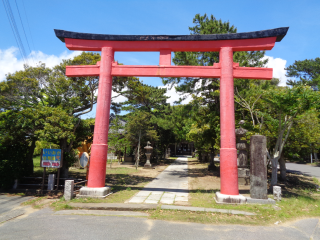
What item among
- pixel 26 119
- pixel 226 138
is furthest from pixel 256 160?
pixel 26 119

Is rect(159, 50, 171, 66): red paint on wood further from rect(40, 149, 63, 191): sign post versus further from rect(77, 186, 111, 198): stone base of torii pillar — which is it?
rect(40, 149, 63, 191): sign post

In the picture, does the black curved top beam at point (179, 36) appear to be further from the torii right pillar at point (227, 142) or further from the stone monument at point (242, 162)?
the stone monument at point (242, 162)

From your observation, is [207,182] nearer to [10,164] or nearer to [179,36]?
[179,36]

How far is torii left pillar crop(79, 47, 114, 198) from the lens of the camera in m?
7.83

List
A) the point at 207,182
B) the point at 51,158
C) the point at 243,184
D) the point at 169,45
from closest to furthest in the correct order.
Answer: the point at 169,45, the point at 51,158, the point at 243,184, the point at 207,182

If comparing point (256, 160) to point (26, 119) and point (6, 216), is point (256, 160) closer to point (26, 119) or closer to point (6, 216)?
point (6, 216)

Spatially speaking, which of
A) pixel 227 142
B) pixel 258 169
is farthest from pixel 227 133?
pixel 258 169

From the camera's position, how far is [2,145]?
29.0 feet

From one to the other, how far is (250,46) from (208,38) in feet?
5.93

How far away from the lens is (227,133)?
25.1 ft

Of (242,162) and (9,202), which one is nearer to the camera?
(9,202)

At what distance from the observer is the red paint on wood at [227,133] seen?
739cm

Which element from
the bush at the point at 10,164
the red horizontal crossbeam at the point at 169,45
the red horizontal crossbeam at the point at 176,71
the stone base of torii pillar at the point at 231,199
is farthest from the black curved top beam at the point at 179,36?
the stone base of torii pillar at the point at 231,199

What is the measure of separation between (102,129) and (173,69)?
402 centimetres
